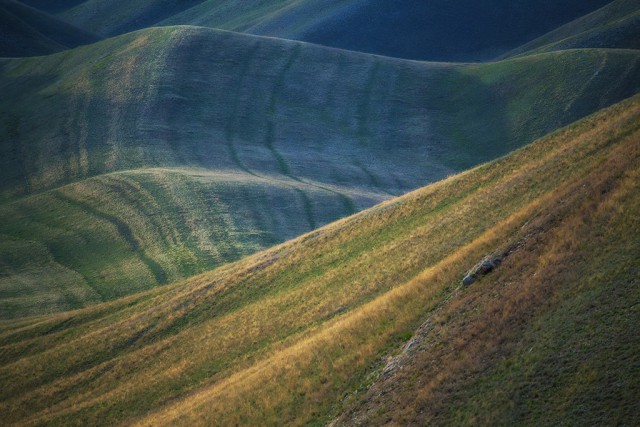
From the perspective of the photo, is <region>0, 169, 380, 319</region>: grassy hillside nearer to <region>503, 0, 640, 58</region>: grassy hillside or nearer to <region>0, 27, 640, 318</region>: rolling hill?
<region>0, 27, 640, 318</region>: rolling hill

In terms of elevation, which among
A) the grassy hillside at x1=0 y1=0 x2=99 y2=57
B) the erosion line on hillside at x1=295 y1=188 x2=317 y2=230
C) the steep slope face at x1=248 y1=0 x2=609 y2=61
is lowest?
the erosion line on hillside at x1=295 y1=188 x2=317 y2=230

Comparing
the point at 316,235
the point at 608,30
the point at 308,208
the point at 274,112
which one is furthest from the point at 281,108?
the point at 316,235

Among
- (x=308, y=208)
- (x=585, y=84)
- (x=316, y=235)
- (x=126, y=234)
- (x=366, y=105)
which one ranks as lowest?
(x=308, y=208)

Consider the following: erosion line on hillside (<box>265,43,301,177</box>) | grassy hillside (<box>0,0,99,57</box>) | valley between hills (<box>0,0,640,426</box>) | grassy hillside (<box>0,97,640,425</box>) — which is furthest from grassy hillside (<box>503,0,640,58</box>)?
grassy hillside (<box>0,0,99,57</box>)

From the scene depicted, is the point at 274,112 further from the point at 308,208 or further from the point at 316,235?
the point at 316,235

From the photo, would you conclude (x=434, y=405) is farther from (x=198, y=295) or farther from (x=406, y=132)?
(x=406, y=132)

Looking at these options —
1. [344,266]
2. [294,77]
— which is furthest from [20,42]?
[344,266]

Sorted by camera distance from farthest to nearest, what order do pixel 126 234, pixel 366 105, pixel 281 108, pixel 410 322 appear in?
pixel 366 105
pixel 281 108
pixel 126 234
pixel 410 322
